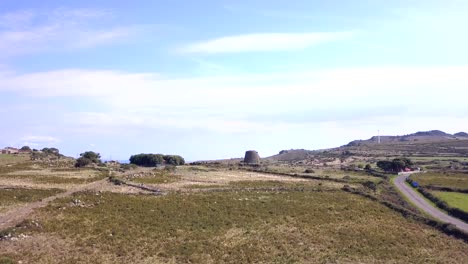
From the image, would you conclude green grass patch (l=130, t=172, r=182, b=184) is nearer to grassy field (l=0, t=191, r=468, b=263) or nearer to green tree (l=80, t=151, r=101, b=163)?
grassy field (l=0, t=191, r=468, b=263)

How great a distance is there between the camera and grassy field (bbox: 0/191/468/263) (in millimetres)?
37656

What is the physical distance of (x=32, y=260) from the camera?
3369 cm

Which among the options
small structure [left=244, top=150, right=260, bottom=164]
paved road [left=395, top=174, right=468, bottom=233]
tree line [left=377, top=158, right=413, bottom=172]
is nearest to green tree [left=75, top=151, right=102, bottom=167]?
small structure [left=244, top=150, right=260, bottom=164]

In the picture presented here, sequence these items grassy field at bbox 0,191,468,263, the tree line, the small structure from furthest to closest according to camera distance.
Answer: the small structure < the tree line < grassy field at bbox 0,191,468,263

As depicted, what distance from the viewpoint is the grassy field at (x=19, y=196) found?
48.8 meters

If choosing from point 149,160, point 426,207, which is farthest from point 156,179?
point 149,160

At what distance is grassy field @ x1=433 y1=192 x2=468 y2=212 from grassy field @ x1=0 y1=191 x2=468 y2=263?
12.8m

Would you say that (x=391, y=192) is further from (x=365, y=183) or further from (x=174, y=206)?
(x=174, y=206)

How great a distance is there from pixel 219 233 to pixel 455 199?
46797mm

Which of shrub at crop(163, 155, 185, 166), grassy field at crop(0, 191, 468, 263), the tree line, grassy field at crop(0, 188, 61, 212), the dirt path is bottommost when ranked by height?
grassy field at crop(0, 191, 468, 263)

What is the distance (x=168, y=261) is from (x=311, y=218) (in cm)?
2259

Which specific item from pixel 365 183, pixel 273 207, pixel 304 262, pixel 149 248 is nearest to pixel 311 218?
pixel 273 207

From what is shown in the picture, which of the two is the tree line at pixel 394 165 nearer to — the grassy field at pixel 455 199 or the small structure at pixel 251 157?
the small structure at pixel 251 157

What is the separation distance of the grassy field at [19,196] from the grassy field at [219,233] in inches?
145
